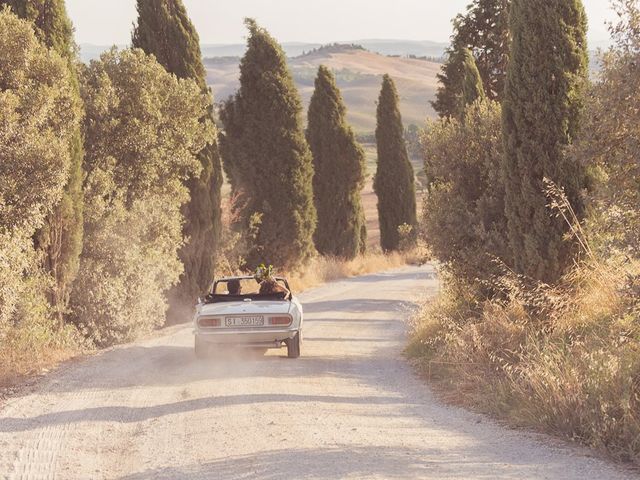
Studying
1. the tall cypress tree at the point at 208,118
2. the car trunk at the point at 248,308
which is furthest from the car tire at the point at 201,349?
the tall cypress tree at the point at 208,118

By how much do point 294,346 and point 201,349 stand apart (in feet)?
4.93

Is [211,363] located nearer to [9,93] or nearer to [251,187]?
[9,93]

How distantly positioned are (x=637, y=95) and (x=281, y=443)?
4.84 metres

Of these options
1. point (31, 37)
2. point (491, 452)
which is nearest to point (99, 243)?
point (31, 37)

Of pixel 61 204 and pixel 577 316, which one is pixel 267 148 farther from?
pixel 577 316

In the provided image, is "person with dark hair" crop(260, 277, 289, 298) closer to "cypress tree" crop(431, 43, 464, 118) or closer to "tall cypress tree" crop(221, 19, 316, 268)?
"tall cypress tree" crop(221, 19, 316, 268)

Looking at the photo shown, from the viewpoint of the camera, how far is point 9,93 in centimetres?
1412

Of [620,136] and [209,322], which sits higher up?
[620,136]

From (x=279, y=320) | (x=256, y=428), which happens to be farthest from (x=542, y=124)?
(x=256, y=428)

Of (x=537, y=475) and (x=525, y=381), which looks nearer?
(x=537, y=475)

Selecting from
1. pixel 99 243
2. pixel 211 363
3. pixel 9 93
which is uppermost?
pixel 9 93

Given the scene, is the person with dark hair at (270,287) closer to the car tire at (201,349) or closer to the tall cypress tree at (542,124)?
the car tire at (201,349)

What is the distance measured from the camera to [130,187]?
1973 centimetres

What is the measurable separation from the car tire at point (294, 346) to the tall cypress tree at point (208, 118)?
974 cm
